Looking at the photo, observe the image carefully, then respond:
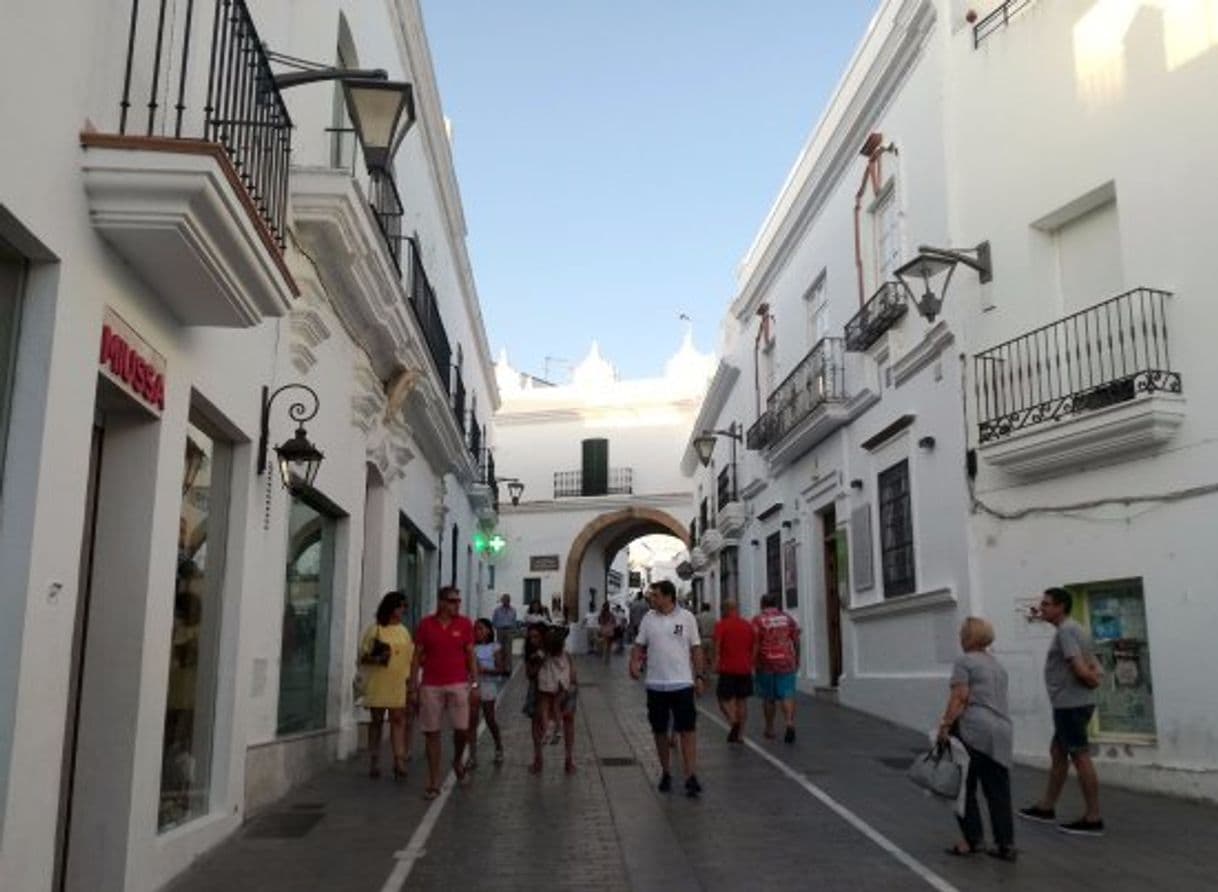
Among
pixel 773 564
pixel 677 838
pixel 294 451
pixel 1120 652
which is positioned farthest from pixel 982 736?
pixel 773 564

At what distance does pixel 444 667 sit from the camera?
9.34 meters

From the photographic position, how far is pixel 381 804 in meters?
8.59

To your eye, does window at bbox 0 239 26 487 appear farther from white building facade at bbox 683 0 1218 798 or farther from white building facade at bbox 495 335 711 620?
white building facade at bbox 495 335 711 620

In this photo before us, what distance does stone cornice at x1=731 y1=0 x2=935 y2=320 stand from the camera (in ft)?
43.7

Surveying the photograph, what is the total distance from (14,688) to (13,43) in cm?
233

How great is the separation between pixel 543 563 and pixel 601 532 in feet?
7.02

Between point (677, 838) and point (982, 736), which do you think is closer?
point (982, 736)

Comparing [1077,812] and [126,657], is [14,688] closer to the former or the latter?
[126,657]

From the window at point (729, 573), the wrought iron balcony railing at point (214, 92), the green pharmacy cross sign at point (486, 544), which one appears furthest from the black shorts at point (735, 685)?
the green pharmacy cross sign at point (486, 544)

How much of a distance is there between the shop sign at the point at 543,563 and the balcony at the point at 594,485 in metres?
2.07

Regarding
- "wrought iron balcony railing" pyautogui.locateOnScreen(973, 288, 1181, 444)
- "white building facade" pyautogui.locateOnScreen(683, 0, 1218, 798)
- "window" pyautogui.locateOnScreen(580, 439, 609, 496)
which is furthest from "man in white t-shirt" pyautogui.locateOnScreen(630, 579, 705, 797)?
"window" pyautogui.locateOnScreen(580, 439, 609, 496)

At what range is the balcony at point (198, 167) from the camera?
4.79 meters

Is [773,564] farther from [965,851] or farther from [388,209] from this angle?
[965,851]

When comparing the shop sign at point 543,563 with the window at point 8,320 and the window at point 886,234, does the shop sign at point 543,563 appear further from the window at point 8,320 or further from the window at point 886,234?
the window at point 8,320
